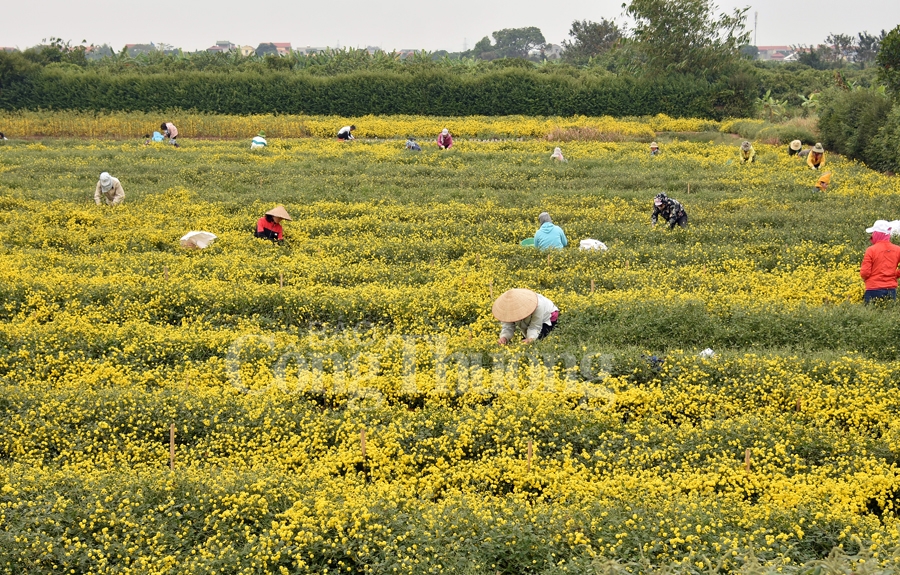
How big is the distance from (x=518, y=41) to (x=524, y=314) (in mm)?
148234

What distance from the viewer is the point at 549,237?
17.2 meters

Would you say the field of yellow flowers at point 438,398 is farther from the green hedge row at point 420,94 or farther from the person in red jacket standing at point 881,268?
the green hedge row at point 420,94

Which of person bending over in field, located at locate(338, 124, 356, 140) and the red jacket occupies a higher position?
person bending over in field, located at locate(338, 124, 356, 140)

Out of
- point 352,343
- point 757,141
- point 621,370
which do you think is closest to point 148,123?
point 757,141

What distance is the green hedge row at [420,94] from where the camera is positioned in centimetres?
4531

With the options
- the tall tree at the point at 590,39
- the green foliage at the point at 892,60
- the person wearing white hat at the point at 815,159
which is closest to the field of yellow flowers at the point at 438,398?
the person wearing white hat at the point at 815,159

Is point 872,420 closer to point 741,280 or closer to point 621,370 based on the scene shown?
point 621,370

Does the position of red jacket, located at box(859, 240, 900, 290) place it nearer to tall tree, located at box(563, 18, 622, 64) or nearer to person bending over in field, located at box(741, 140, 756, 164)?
person bending over in field, located at box(741, 140, 756, 164)

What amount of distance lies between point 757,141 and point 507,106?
15930 mm

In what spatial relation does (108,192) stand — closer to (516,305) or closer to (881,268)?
(516,305)

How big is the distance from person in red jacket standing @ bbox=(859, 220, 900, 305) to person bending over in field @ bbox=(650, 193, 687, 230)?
5.48 m

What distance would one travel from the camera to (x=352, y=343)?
12.1 m

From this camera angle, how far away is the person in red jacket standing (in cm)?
1322

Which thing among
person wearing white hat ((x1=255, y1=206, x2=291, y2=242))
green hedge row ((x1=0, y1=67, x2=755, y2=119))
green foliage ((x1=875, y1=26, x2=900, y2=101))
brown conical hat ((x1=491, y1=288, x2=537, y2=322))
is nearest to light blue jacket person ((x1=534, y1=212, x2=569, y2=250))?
person wearing white hat ((x1=255, y1=206, x2=291, y2=242))
